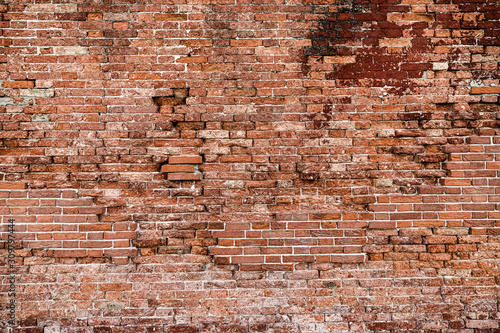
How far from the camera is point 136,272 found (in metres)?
2.73

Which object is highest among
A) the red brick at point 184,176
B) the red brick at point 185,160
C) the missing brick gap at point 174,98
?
the missing brick gap at point 174,98

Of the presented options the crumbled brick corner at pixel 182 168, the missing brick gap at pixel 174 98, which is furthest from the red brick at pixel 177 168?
the missing brick gap at pixel 174 98

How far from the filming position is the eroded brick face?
2.72 m

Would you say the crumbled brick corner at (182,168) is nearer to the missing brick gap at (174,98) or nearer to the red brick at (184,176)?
the red brick at (184,176)

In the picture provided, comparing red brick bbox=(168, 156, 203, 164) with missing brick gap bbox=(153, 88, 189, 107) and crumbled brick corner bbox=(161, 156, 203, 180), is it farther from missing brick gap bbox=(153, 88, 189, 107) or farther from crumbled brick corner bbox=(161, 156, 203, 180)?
missing brick gap bbox=(153, 88, 189, 107)

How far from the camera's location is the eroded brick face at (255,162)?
2721mm

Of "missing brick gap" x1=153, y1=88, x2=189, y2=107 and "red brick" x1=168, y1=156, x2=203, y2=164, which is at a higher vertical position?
"missing brick gap" x1=153, y1=88, x2=189, y2=107

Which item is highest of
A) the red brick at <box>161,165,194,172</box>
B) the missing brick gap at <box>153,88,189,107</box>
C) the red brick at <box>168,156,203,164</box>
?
the missing brick gap at <box>153,88,189,107</box>

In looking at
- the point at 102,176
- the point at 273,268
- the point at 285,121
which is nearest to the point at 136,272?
the point at 102,176

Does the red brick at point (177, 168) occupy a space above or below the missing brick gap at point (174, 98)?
below

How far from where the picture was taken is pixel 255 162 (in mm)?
2785

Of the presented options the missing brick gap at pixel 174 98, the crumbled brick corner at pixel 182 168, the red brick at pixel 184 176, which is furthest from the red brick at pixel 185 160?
the missing brick gap at pixel 174 98

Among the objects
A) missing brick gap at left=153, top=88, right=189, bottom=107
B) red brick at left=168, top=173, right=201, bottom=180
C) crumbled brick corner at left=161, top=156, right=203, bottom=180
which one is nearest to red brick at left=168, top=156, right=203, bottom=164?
crumbled brick corner at left=161, top=156, right=203, bottom=180

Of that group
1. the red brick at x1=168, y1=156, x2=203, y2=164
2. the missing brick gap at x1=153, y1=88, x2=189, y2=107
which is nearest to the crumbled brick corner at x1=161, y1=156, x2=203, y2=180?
the red brick at x1=168, y1=156, x2=203, y2=164
